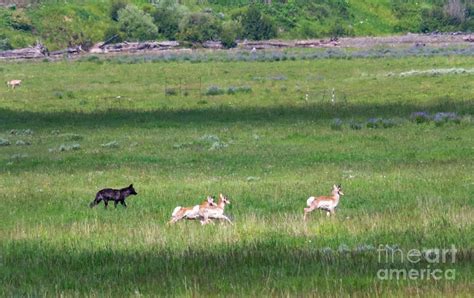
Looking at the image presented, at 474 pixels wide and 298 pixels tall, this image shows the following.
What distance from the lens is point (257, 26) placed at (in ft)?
371

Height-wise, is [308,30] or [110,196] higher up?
[110,196]

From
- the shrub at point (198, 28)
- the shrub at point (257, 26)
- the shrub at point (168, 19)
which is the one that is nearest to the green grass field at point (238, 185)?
the shrub at point (198, 28)

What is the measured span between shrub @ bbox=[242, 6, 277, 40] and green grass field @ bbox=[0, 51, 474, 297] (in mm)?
62613

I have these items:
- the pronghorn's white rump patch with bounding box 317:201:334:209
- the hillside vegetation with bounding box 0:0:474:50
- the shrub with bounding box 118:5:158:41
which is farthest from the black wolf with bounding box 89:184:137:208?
the shrub with bounding box 118:5:158:41

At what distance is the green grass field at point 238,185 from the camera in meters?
10.9

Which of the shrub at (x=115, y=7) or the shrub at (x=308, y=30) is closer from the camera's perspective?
the shrub at (x=115, y=7)

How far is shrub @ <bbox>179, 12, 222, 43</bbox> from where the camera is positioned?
101438 mm

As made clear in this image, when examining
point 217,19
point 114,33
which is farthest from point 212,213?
point 217,19

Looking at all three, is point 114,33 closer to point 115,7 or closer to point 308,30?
point 115,7

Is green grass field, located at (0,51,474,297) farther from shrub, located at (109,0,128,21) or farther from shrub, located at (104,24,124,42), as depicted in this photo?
shrub, located at (109,0,128,21)

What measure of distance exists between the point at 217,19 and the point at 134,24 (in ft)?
32.7

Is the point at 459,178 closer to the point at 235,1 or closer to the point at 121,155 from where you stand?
the point at 121,155

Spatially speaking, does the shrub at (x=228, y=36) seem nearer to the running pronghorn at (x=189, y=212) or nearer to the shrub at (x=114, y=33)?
the shrub at (x=114, y=33)

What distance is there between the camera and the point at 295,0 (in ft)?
430
